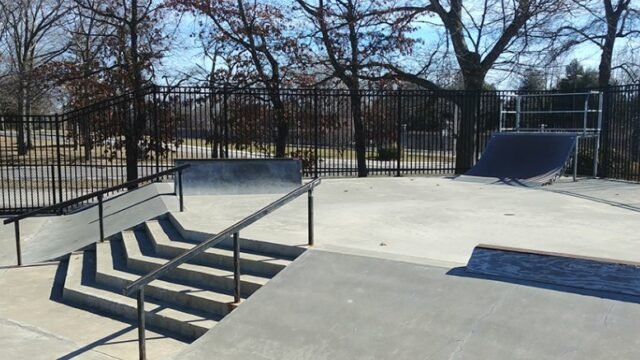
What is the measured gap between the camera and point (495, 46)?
717 inches

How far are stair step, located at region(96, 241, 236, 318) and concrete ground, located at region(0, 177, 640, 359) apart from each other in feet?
1.53

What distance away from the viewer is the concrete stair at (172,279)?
518cm

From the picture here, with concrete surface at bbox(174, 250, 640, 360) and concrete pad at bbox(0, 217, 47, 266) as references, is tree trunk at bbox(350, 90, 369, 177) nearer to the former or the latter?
concrete pad at bbox(0, 217, 47, 266)

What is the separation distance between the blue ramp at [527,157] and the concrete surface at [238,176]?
187 inches

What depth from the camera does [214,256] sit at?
6031 mm

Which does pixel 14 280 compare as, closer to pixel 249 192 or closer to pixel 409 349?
pixel 249 192

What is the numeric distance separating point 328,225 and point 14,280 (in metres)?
4.49

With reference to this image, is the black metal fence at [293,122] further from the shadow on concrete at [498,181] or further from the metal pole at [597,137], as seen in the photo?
the shadow on concrete at [498,181]

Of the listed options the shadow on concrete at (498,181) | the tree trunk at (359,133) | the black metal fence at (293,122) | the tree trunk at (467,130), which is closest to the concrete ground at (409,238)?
the shadow on concrete at (498,181)

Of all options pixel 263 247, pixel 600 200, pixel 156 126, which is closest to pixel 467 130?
pixel 600 200

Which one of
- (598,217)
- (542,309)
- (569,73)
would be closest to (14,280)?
(542,309)

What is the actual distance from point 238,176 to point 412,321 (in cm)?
666

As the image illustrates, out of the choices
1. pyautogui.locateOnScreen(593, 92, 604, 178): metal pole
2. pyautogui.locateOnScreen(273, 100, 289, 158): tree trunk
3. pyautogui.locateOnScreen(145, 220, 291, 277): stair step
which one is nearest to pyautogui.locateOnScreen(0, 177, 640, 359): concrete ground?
pyautogui.locateOnScreen(145, 220, 291, 277): stair step

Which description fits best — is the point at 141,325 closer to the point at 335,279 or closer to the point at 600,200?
the point at 335,279
